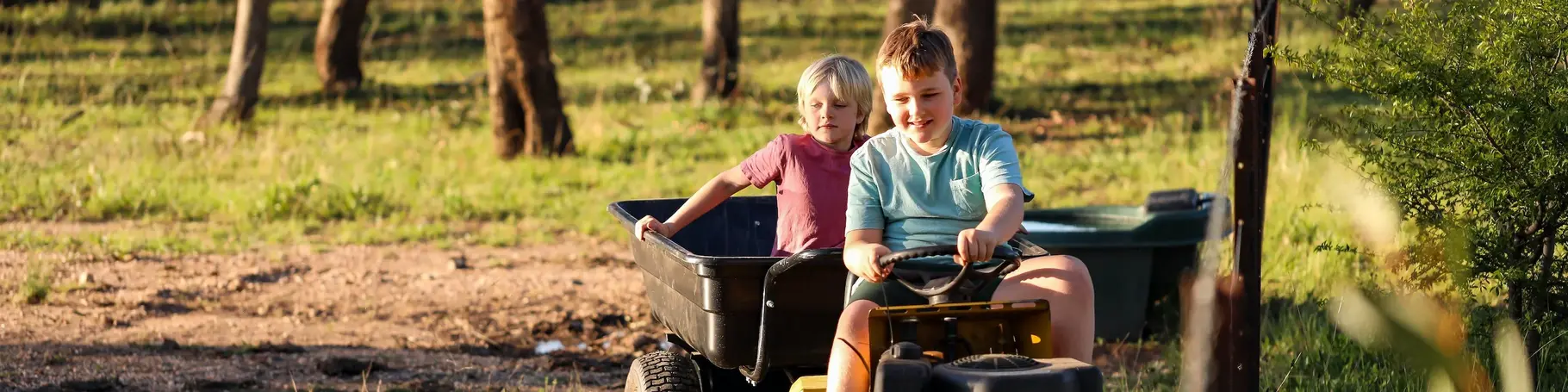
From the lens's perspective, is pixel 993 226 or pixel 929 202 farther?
pixel 929 202

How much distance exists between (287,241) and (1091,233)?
4414mm

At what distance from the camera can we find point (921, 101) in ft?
11.0

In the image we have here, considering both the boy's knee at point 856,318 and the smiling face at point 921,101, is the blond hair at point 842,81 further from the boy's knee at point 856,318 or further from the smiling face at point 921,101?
the boy's knee at point 856,318

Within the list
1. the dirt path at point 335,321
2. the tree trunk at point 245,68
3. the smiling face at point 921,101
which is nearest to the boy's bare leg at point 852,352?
the smiling face at point 921,101

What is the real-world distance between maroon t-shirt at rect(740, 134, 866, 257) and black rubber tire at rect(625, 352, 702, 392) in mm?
384

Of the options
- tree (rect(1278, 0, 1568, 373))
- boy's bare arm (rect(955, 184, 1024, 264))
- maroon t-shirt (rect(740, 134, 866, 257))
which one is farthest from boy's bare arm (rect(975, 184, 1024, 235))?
tree (rect(1278, 0, 1568, 373))

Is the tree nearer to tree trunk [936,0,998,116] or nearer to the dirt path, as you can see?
the dirt path

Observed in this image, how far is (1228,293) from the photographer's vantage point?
4.33 feet

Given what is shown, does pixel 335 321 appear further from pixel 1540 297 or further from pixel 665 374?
pixel 1540 297

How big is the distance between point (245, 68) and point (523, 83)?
3007 millimetres

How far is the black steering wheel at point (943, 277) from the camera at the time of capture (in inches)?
114

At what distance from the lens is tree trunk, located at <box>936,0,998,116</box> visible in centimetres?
1358

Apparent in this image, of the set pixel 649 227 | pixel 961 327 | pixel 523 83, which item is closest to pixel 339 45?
pixel 523 83

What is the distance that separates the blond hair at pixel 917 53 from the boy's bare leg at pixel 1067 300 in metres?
0.47
